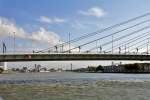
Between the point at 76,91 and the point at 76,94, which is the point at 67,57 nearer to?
the point at 76,91

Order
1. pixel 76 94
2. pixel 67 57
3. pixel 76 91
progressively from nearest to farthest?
pixel 76 94 < pixel 76 91 < pixel 67 57

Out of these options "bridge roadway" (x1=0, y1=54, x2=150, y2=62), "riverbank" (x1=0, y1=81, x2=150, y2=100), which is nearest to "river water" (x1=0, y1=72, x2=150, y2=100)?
"riverbank" (x1=0, y1=81, x2=150, y2=100)

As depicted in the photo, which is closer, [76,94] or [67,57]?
[76,94]

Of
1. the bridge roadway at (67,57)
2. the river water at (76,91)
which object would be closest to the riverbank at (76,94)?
the river water at (76,91)

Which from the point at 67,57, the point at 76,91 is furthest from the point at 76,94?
the point at 67,57

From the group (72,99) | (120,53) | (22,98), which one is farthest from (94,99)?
(120,53)

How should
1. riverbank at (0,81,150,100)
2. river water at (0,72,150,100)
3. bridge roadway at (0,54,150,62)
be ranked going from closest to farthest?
riverbank at (0,81,150,100) < river water at (0,72,150,100) < bridge roadway at (0,54,150,62)

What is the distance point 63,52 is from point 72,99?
126 ft

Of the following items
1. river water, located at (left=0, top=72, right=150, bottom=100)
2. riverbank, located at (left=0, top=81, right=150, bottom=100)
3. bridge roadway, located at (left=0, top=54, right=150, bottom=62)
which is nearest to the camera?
riverbank, located at (left=0, top=81, right=150, bottom=100)

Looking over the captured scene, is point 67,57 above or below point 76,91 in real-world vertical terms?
above

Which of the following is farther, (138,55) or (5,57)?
(138,55)

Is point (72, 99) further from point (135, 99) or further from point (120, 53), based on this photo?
point (120, 53)

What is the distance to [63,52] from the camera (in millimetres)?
70562

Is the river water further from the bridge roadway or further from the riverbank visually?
the bridge roadway
